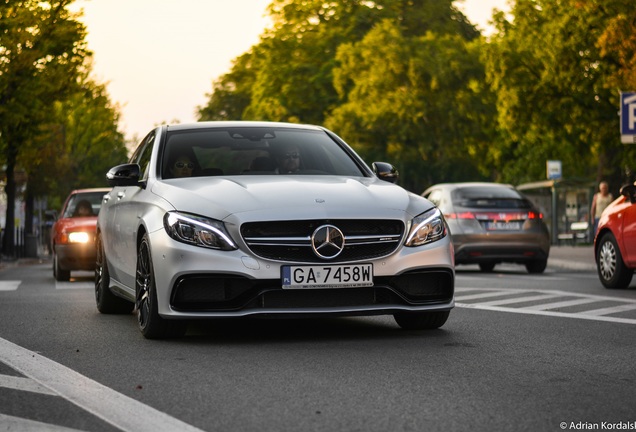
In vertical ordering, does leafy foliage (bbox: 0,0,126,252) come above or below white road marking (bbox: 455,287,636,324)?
above

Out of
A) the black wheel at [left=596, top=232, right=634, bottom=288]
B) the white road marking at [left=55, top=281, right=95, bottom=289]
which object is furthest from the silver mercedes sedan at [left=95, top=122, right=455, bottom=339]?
the white road marking at [left=55, top=281, right=95, bottom=289]

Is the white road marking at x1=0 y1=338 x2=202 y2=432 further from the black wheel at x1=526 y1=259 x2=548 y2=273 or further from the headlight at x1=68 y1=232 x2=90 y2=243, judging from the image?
the black wheel at x1=526 y1=259 x2=548 y2=273

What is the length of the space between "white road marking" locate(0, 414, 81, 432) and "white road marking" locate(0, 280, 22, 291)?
1120 centimetres

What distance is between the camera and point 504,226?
2148cm

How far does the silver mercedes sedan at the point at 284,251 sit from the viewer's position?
8.47 metres

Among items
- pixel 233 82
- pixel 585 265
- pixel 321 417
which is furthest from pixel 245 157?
pixel 233 82

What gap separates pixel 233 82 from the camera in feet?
249

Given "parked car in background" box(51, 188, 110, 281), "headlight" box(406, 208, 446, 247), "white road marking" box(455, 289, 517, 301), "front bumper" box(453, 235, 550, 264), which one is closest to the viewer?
"headlight" box(406, 208, 446, 247)

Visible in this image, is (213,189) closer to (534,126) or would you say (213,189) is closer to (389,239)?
(389,239)

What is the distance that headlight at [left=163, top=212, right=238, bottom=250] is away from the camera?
27.8 ft

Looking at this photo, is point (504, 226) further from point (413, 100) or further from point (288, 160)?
point (413, 100)

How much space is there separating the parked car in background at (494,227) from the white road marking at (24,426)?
52.2ft

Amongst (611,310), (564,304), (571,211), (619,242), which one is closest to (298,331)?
(611,310)

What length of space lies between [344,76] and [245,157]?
157 feet
